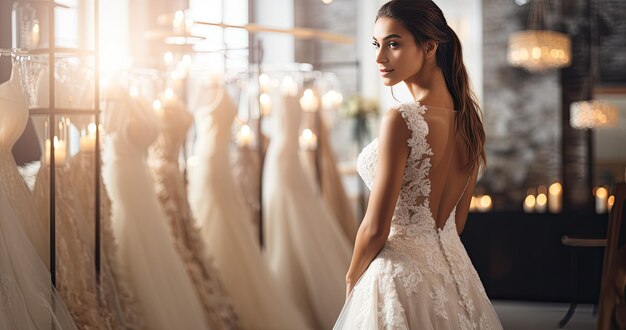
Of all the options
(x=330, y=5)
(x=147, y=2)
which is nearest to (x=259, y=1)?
(x=330, y=5)

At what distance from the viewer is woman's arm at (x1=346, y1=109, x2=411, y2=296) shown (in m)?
2.46

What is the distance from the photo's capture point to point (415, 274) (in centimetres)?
254

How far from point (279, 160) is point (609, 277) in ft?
11.9

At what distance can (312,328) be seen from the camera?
18.4ft

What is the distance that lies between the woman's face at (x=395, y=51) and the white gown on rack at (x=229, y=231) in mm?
2693

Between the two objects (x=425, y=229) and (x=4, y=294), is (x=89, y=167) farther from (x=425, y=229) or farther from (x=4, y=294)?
(x=425, y=229)

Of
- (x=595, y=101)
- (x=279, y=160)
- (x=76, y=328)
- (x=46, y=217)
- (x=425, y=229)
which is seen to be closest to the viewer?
(x=425, y=229)

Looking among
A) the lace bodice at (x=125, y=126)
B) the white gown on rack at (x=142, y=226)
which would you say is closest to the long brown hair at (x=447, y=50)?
the white gown on rack at (x=142, y=226)

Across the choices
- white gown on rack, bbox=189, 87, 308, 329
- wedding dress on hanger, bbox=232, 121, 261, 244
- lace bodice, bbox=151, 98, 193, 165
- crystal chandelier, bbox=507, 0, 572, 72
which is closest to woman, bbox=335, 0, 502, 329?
white gown on rack, bbox=189, 87, 308, 329

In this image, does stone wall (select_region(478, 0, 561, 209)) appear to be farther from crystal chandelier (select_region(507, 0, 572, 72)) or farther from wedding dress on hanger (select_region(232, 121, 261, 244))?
Answer: wedding dress on hanger (select_region(232, 121, 261, 244))

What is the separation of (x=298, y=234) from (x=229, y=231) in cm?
102

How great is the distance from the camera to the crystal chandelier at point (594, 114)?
933 cm

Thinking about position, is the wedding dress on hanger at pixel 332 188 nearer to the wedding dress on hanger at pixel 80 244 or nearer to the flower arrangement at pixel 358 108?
the flower arrangement at pixel 358 108

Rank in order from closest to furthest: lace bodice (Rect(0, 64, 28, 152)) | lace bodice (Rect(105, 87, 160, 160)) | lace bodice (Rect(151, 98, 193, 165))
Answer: lace bodice (Rect(0, 64, 28, 152))
lace bodice (Rect(105, 87, 160, 160))
lace bodice (Rect(151, 98, 193, 165))
